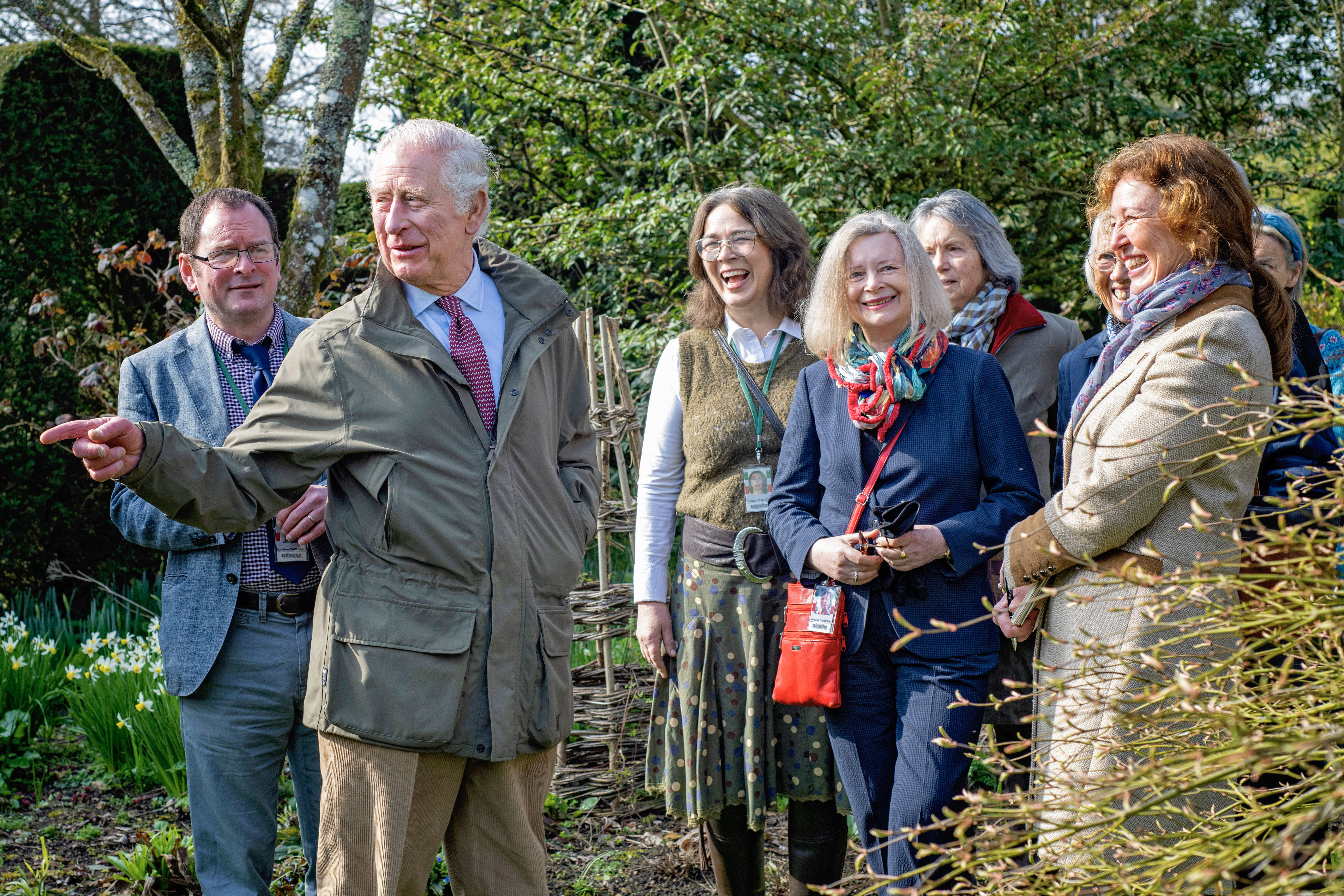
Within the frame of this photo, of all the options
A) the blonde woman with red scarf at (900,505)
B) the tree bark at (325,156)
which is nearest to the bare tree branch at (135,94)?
the tree bark at (325,156)

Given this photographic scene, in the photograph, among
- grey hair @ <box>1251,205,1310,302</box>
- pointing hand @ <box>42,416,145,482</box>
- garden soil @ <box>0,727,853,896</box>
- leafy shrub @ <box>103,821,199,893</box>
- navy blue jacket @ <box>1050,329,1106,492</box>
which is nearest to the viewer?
pointing hand @ <box>42,416,145,482</box>

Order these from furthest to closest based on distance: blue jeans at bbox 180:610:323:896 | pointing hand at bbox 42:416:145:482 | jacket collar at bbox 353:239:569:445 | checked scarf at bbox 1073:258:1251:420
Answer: blue jeans at bbox 180:610:323:896
jacket collar at bbox 353:239:569:445
checked scarf at bbox 1073:258:1251:420
pointing hand at bbox 42:416:145:482

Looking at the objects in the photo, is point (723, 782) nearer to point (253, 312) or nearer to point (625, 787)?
point (625, 787)

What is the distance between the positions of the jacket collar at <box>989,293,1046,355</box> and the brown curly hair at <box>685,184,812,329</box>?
0.57 meters

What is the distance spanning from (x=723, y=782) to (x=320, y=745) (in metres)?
1.09

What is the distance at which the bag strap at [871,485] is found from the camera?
2584 millimetres

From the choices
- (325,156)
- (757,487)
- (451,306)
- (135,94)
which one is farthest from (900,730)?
(135,94)

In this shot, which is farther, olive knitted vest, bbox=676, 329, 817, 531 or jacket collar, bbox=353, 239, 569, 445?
olive knitted vest, bbox=676, 329, 817, 531

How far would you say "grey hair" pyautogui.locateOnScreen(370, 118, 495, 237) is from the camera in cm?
245

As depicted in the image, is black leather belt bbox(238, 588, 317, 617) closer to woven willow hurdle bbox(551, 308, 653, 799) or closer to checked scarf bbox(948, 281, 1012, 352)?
woven willow hurdle bbox(551, 308, 653, 799)

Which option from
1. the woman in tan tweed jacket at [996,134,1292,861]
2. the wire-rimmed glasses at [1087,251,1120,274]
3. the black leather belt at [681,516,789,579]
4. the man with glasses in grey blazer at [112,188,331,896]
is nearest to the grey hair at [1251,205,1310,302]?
the wire-rimmed glasses at [1087,251,1120,274]

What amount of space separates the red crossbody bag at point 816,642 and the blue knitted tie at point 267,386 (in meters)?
1.23

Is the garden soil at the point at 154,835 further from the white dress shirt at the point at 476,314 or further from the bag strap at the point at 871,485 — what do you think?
the white dress shirt at the point at 476,314

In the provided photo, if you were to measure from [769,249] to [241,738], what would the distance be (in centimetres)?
192
